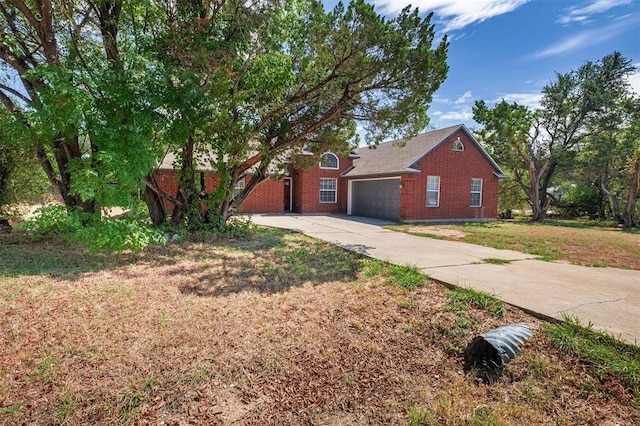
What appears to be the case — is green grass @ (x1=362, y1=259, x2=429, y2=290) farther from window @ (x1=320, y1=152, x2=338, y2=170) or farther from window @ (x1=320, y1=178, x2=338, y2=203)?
window @ (x1=320, y1=152, x2=338, y2=170)

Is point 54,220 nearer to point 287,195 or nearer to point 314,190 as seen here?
point 314,190

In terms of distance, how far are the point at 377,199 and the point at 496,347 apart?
1509cm

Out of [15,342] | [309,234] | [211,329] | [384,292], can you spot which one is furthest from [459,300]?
[309,234]

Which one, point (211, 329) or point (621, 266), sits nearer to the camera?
point (211, 329)

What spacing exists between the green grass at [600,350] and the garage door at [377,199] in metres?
12.9

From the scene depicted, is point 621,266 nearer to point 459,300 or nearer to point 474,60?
point 459,300

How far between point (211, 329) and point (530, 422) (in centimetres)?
304

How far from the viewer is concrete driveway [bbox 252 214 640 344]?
3.73m

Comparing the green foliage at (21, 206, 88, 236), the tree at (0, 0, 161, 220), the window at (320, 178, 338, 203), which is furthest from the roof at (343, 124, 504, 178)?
the green foliage at (21, 206, 88, 236)

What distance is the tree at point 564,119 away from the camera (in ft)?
64.8

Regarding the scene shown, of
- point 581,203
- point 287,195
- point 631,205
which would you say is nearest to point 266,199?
point 287,195

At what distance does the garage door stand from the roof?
25.4 inches

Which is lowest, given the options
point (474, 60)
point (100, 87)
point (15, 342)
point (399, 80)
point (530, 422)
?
point (530, 422)

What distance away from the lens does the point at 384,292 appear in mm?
4727
